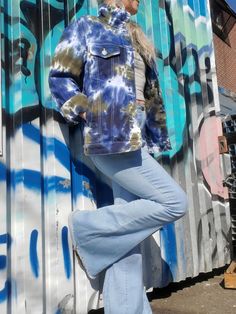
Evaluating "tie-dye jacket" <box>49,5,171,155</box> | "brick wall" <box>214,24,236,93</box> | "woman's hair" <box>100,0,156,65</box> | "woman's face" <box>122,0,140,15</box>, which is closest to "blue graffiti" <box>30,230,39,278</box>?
"tie-dye jacket" <box>49,5,171,155</box>

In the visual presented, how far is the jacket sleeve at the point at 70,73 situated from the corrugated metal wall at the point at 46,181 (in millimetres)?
175

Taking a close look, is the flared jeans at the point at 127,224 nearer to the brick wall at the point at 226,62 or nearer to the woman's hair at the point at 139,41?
the woman's hair at the point at 139,41

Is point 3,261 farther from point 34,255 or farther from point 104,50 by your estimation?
point 104,50

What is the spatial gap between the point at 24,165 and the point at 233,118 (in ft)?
8.34

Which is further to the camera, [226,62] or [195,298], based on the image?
[226,62]

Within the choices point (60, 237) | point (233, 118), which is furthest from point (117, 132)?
point (233, 118)

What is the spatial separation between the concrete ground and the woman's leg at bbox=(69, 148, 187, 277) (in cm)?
62

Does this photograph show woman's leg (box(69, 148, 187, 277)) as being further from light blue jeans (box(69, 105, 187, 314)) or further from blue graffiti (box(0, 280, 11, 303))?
blue graffiti (box(0, 280, 11, 303))

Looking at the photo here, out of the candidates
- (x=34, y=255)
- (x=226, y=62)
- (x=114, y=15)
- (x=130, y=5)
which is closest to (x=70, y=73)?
(x=114, y=15)

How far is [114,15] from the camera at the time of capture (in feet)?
8.37

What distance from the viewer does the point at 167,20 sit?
3.65 meters

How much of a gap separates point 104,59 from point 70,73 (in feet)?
0.71

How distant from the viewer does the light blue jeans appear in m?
2.37

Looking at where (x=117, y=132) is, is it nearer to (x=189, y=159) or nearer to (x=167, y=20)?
(x=189, y=159)
